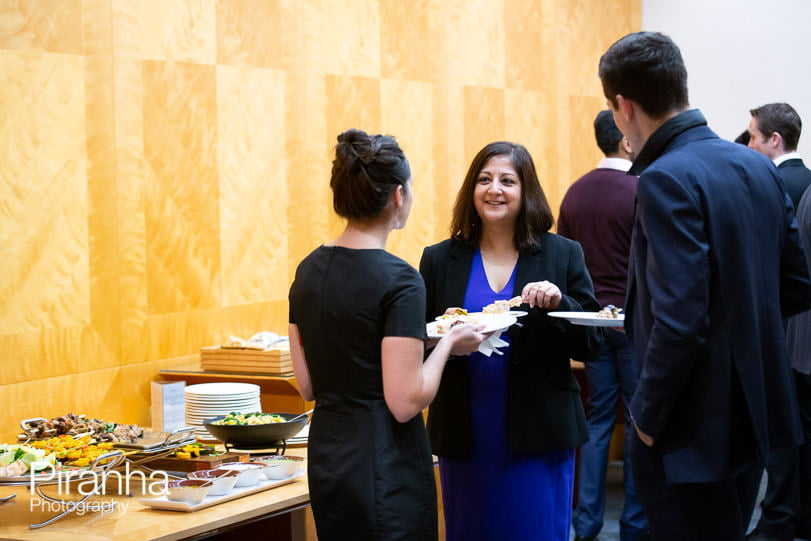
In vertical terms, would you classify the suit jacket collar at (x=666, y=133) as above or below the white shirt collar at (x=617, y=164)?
below

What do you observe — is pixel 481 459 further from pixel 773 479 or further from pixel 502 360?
pixel 773 479

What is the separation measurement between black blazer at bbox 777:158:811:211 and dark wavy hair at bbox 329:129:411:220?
10.2 feet

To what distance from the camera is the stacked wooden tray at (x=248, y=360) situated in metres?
3.96

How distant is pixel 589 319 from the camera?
99.6 inches

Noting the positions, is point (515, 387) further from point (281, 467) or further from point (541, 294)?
point (281, 467)

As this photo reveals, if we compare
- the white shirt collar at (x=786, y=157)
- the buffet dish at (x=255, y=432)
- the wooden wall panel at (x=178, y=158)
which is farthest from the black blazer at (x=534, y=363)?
the white shirt collar at (x=786, y=157)

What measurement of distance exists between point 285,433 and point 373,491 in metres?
0.98

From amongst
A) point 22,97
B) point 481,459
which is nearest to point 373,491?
point 481,459

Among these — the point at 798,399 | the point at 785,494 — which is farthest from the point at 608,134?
the point at 785,494

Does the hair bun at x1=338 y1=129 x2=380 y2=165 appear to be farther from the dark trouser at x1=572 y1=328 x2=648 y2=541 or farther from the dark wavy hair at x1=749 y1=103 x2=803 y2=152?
the dark wavy hair at x1=749 y1=103 x2=803 y2=152

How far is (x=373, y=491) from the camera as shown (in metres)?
2.09

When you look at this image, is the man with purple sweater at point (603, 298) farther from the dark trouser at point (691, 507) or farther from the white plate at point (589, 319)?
the dark trouser at point (691, 507)

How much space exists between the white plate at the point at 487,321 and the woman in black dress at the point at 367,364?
0.30 m

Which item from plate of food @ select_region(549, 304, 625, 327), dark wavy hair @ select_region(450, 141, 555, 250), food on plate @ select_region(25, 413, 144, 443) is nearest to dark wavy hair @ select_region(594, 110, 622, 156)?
dark wavy hair @ select_region(450, 141, 555, 250)
